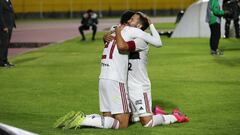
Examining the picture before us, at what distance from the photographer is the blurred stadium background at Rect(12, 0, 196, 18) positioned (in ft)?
201

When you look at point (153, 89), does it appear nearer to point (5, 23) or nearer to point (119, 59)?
point (119, 59)

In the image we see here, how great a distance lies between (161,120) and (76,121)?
1192 millimetres

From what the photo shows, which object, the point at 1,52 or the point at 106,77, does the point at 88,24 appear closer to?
the point at 1,52

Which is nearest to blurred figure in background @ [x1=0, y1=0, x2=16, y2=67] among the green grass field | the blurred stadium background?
the green grass field

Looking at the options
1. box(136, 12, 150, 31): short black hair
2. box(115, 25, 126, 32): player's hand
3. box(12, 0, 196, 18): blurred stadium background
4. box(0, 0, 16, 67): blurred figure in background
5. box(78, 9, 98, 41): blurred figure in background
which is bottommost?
box(12, 0, 196, 18): blurred stadium background

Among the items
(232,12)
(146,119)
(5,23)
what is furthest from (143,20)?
(232,12)

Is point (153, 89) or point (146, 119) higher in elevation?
point (146, 119)

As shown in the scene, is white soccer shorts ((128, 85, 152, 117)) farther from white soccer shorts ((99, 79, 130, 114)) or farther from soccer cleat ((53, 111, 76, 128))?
soccer cleat ((53, 111, 76, 128))

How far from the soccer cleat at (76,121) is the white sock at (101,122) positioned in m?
0.06

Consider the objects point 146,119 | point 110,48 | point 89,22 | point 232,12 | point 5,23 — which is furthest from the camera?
point 89,22

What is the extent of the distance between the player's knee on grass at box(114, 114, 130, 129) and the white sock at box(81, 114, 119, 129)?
43mm

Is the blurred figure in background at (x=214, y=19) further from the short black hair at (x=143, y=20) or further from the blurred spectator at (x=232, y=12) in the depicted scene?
the short black hair at (x=143, y=20)

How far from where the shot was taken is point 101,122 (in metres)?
9.13

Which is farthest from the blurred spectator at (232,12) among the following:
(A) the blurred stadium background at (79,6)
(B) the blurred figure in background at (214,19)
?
(A) the blurred stadium background at (79,6)
